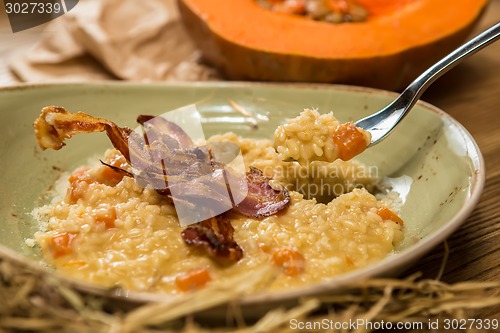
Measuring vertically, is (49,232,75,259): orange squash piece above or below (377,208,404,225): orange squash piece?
above

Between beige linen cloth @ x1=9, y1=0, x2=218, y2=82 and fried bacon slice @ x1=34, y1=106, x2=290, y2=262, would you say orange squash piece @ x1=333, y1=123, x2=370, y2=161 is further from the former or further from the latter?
beige linen cloth @ x1=9, y1=0, x2=218, y2=82

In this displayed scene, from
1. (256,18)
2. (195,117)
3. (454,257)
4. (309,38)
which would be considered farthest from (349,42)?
(454,257)

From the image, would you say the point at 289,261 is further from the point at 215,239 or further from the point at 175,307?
the point at 175,307

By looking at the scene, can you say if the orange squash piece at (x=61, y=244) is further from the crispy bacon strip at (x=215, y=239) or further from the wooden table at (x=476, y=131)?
the wooden table at (x=476, y=131)

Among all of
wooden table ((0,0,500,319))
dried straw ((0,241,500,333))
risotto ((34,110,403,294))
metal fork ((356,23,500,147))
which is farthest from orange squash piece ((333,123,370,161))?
dried straw ((0,241,500,333))

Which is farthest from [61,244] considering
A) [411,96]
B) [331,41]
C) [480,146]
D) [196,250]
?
[480,146]
